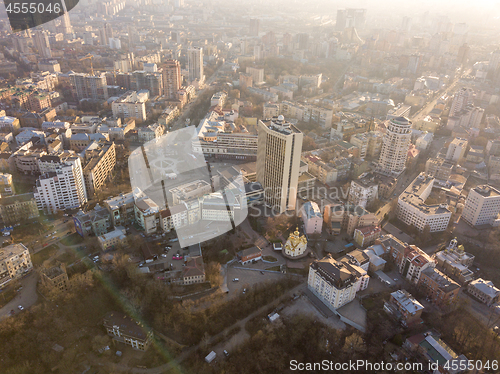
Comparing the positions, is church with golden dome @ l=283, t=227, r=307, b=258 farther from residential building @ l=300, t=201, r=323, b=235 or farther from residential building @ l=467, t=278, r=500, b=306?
residential building @ l=467, t=278, r=500, b=306

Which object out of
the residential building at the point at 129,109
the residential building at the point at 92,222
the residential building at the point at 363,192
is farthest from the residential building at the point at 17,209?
the residential building at the point at 363,192

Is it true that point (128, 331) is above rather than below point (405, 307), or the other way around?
below

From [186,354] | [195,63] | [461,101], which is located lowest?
[186,354]

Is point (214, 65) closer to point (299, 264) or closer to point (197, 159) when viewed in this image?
point (197, 159)

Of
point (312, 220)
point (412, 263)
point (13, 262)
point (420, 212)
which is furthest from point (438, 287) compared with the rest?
point (13, 262)

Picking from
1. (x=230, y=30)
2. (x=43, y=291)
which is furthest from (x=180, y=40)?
(x=43, y=291)

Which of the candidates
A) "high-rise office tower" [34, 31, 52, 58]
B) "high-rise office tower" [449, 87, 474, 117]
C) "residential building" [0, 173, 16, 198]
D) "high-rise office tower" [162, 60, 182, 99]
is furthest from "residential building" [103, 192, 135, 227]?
"high-rise office tower" [34, 31, 52, 58]

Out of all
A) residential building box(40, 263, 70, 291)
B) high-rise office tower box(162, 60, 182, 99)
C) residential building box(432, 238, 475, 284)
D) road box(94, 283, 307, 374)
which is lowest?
road box(94, 283, 307, 374)

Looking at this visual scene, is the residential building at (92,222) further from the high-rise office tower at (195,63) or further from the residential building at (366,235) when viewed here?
the high-rise office tower at (195,63)

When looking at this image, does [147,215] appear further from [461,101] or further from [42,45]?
[42,45]
